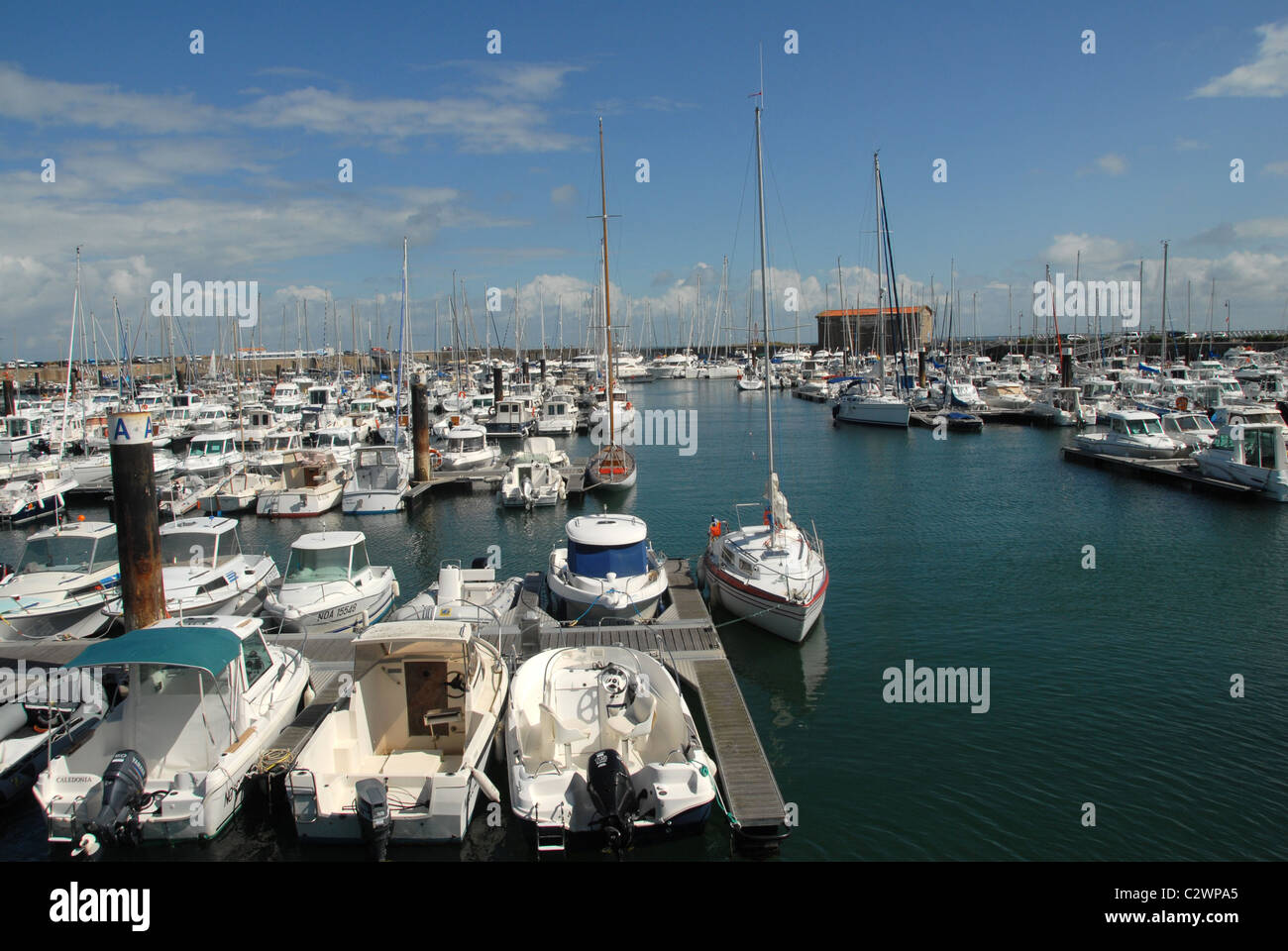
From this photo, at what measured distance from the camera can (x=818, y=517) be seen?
33531mm

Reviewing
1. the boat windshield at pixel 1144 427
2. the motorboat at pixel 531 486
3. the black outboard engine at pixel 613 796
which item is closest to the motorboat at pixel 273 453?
the motorboat at pixel 531 486

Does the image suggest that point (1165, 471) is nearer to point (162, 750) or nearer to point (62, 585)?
point (162, 750)

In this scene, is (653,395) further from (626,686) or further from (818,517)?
(626,686)

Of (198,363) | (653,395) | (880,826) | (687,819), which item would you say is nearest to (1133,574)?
(880,826)

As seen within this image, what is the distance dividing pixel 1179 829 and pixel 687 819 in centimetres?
719

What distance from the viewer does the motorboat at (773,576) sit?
18.7 m

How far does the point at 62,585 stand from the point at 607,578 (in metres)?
12.3

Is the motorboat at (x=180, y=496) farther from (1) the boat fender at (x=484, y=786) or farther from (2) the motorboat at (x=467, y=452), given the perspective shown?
(1) the boat fender at (x=484, y=786)

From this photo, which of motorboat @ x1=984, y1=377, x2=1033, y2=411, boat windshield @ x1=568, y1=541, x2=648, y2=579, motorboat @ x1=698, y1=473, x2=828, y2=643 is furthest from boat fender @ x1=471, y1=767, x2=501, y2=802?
motorboat @ x1=984, y1=377, x2=1033, y2=411

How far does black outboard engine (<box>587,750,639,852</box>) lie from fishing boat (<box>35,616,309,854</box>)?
16.4 feet

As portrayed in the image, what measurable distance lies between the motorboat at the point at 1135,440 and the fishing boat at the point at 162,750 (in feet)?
143

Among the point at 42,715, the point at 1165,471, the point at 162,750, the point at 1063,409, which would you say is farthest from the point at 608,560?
the point at 1063,409

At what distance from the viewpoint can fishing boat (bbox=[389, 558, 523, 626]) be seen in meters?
17.0

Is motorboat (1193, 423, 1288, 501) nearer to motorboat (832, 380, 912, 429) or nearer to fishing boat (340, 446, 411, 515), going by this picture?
motorboat (832, 380, 912, 429)
